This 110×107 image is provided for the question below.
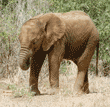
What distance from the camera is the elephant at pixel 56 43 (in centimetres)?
588

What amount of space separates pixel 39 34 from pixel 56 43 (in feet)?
1.62

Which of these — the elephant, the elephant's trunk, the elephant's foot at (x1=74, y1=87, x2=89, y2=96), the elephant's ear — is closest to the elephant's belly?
the elephant

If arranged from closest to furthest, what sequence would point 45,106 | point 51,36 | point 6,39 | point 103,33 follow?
point 45,106
point 51,36
point 6,39
point 103,33

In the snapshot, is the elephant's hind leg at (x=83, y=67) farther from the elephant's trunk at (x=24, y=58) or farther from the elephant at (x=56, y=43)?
the elephant's trunk at (x=24, y=58)

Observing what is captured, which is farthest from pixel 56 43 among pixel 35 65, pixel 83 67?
pixel 83 67

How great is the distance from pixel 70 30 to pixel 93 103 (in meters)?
2.06

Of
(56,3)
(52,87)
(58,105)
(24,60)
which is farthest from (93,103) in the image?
(56,3)

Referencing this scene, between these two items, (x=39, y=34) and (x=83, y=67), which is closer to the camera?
(x=39, y=34)

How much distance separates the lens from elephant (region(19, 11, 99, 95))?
19.3 feet

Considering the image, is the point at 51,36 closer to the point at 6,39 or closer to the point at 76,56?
the point at 76,56

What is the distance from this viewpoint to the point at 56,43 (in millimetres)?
6238

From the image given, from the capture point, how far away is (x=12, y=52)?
9.38 meters

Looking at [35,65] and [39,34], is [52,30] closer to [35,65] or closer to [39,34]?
[39,34]

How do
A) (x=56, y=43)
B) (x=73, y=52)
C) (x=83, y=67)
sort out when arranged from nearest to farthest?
(x=56, y=43)
(x=73, y=52)
(x=83, y=67)
